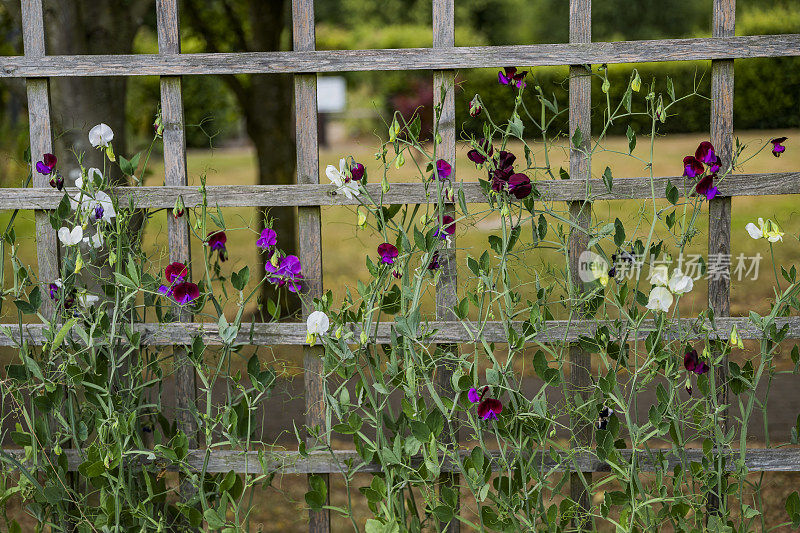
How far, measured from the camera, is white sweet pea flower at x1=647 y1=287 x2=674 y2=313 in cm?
175

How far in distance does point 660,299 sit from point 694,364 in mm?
186

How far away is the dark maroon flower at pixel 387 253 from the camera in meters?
1.81

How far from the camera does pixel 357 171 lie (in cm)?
181

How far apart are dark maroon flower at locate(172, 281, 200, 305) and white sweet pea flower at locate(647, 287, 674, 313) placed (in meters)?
1.03

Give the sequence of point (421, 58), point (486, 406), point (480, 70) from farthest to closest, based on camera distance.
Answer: point (480, 70) → point (421, 58) → point (486, 406)

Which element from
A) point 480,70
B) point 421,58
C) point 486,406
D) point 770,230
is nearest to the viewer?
point 486,406

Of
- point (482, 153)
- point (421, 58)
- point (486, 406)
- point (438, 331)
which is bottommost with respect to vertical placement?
point (486, 406)

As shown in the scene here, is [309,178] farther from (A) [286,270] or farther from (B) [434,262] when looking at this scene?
(B) [434,262]

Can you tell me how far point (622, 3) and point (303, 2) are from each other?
2173 centimetres

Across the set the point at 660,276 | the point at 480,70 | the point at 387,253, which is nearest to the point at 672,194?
the point at 660,276

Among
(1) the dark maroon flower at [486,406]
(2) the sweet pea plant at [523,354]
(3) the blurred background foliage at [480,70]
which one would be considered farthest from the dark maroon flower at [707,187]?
(3) the blurred background foliage at [480,70]

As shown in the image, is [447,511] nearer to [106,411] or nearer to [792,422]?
[106,411]

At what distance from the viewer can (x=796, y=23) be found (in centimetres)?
1358

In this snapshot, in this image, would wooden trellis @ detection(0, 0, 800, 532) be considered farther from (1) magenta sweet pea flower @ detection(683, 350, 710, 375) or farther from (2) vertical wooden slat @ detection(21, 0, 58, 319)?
(1) magenta sweet pea flower @ detection(683, 350, 710, 375)
